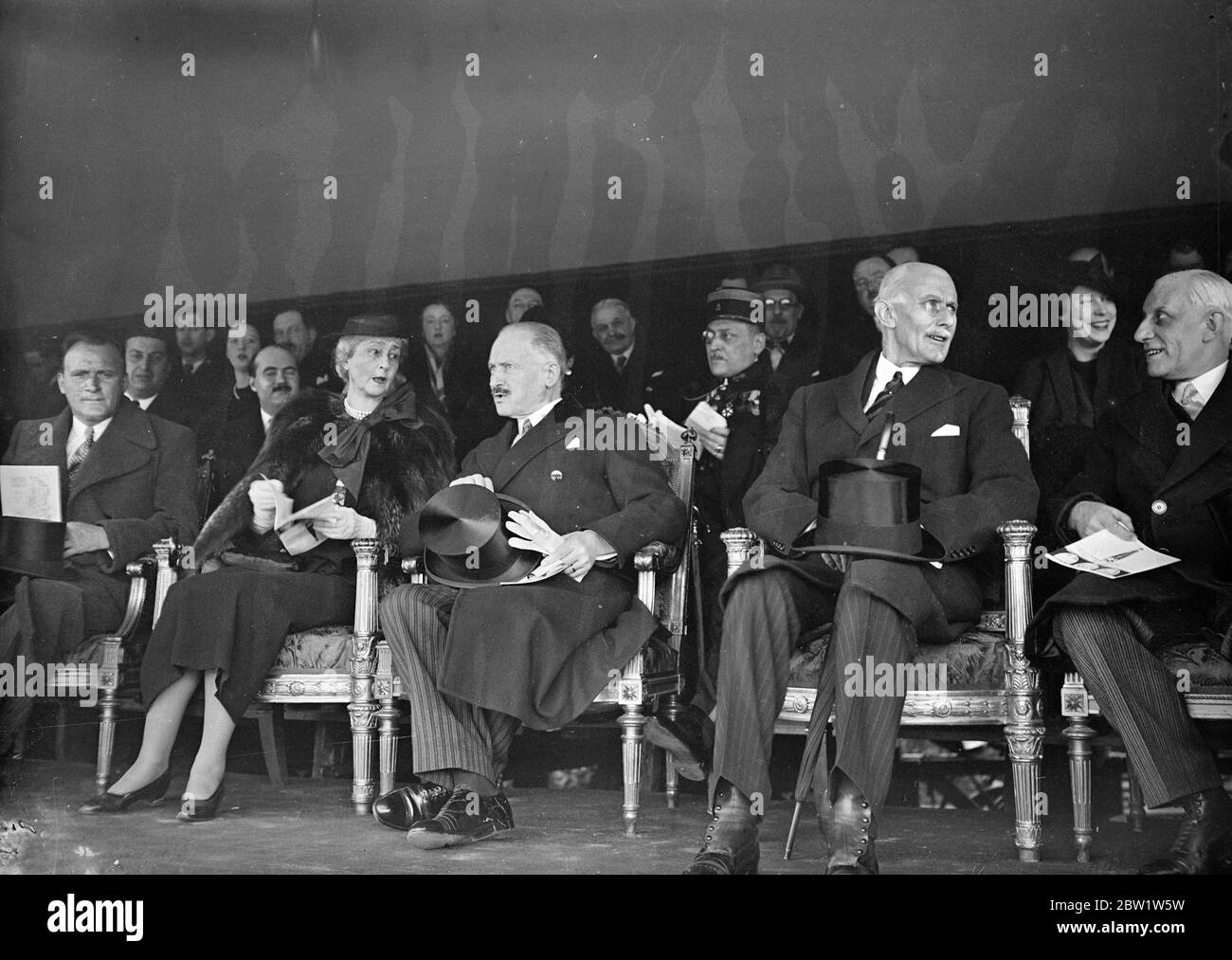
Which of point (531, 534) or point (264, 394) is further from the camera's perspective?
point (264, 394)

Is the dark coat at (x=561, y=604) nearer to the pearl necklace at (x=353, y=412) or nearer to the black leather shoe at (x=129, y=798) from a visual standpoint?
the pearl necklace at (x=353, y=412)

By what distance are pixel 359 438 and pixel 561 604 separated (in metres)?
1.16

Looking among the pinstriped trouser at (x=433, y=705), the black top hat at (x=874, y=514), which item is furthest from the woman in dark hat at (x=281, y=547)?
the black top hat at (x=874, y=514)

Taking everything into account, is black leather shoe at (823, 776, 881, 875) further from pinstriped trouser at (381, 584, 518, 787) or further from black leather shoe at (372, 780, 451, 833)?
black leather shoe at (372, 780, 451, 833)

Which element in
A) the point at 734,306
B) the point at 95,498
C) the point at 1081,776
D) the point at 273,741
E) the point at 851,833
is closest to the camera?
the point at 851,833

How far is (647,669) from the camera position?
518 cm

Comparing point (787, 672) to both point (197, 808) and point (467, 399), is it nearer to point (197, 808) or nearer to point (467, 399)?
point (467, 399)

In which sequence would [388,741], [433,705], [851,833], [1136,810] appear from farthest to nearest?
[388,741], [433,705], [1136,810], [851,833]

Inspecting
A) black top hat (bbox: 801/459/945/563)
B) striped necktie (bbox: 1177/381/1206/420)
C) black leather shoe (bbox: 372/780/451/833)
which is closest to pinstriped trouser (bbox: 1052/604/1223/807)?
black top hat (bbox: 801/459/945/563)

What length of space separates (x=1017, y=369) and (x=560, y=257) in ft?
6.00

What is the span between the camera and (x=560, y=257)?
19.0 ft

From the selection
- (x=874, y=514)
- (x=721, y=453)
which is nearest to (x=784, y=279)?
(x=721, y=453)
